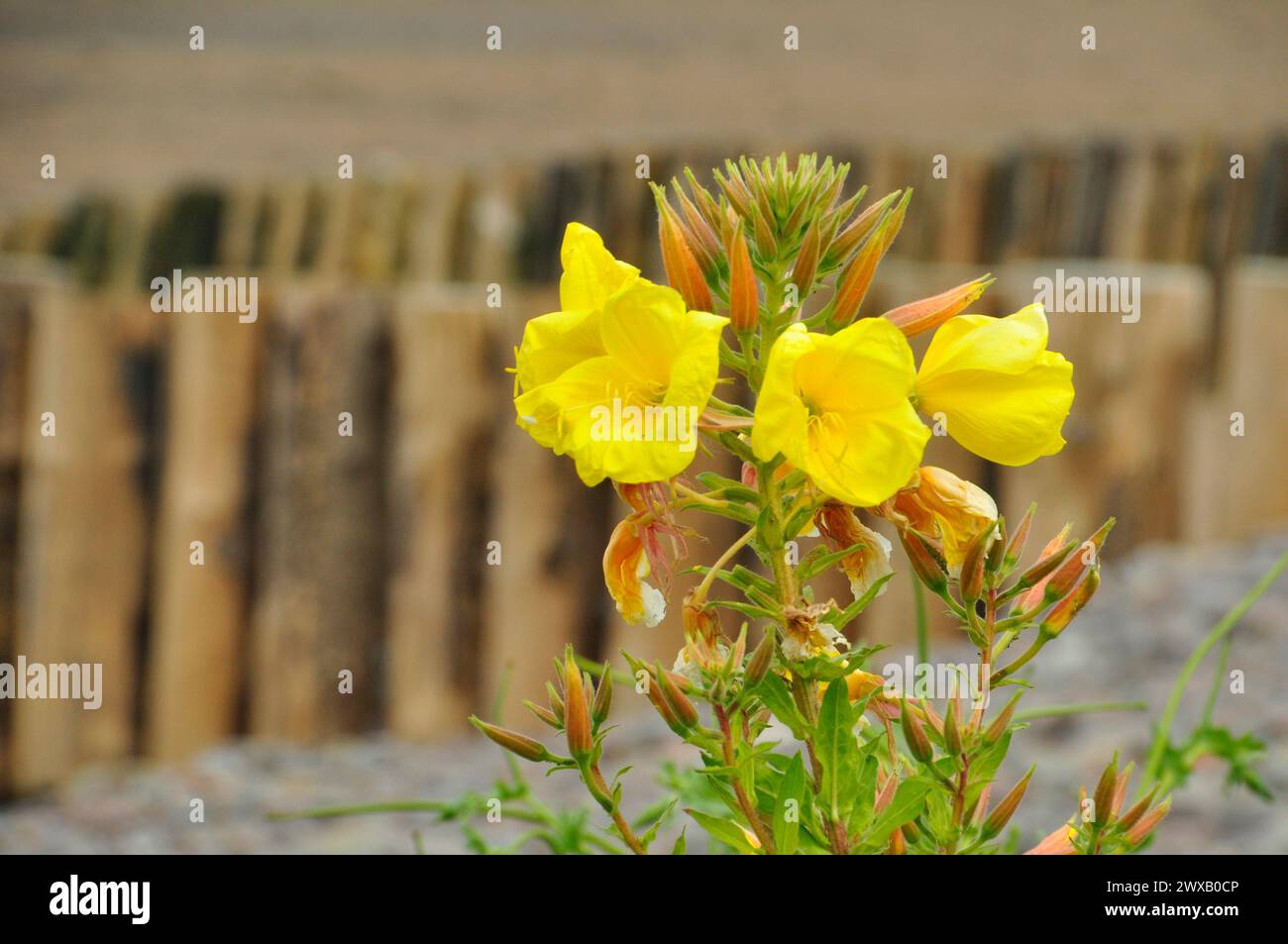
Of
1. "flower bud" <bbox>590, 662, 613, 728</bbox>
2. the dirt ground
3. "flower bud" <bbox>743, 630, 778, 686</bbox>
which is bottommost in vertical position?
"flower bud" <bbox>590, 662, 613, 728</bbox>

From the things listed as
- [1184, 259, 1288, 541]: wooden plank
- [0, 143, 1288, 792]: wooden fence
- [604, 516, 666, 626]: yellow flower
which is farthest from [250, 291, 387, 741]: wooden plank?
[604, 516, 666, 626]: yellow flower

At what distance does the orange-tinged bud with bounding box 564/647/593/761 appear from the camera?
1.04 meters

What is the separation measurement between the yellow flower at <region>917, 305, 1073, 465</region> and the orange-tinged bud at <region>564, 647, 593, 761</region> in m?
0.34

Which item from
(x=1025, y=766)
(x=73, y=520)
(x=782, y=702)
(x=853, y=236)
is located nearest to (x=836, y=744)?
(x=782, y=702)

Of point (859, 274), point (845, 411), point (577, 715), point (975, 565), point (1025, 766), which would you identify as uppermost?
point (859, 274)

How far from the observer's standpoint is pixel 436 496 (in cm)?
485

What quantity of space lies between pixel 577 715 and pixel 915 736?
0.82ft

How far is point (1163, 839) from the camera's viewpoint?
338cm

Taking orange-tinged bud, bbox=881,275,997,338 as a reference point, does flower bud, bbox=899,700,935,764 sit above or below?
below

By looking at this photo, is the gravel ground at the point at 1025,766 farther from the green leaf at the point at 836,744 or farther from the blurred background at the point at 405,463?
the green leaf at the point at 836,744

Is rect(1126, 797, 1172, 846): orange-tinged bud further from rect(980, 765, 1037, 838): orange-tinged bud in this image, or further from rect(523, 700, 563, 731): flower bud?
rect(523, 700, 563, 731): flower bud

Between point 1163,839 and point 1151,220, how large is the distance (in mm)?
2870

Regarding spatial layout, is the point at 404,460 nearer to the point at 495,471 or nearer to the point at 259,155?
the point at 495,471

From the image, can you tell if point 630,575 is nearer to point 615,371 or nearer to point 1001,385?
point 615,371
